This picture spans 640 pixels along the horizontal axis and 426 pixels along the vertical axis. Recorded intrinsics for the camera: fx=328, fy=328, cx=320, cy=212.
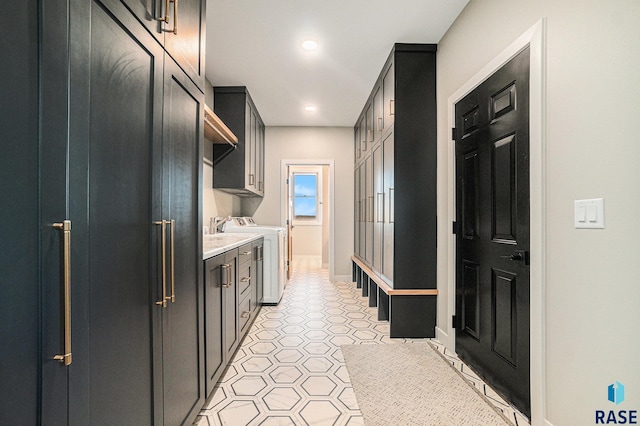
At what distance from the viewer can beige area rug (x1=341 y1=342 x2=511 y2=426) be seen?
1.73m

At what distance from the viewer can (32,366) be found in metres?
0.64

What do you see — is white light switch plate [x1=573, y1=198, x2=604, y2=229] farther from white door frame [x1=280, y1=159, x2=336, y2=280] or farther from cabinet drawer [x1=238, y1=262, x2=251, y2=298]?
white door frame [x1=280, y1=159, x2=336, y2=280]

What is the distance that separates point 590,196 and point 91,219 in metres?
1.74

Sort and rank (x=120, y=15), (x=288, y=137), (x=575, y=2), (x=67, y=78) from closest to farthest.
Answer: (x=67, y=78) → (x=120, y=15) → (x=575, y=2) → (x=288, y=137)

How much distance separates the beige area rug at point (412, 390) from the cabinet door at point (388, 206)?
0.71 metres

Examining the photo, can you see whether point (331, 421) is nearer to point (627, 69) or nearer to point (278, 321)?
point (278, 321)

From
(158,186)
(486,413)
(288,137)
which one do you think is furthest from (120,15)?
(288,137)

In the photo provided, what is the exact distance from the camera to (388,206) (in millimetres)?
3188

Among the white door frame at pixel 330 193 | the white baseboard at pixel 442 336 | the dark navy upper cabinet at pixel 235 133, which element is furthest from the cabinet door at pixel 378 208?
the white door frame at pixel 330 193

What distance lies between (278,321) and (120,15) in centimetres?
297

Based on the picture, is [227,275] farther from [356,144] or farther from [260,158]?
[356,144]

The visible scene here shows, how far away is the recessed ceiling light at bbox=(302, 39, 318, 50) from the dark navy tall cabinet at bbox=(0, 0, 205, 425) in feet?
5.73

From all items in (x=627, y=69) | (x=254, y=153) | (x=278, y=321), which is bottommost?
(x=278, y=321)
